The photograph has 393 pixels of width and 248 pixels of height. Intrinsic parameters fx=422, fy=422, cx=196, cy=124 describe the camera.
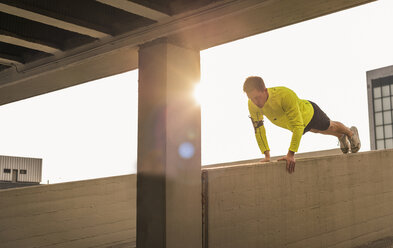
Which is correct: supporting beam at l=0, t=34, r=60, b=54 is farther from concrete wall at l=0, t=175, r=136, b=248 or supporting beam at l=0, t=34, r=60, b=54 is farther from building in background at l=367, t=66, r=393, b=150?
building in background at l=367, t=66, r=393, b=150

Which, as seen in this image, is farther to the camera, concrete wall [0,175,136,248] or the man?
concrete wall [0,175,136,248]

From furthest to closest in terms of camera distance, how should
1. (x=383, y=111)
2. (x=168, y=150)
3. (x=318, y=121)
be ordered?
(x=383, y=111), (x=318, y=121), (x=168, y=150)

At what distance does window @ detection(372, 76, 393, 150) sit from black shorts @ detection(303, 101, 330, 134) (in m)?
27.2

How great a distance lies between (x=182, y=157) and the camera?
4.84 meters

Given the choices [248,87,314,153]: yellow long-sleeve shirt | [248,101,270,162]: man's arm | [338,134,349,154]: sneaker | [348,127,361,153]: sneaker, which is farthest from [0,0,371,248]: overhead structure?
[348,127,361,153]: sneaker

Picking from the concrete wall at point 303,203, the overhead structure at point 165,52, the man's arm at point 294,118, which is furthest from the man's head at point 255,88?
the concrete wall at point 303,203

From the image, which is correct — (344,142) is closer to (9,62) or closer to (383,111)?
(9,62)

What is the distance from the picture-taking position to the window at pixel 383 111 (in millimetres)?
31781

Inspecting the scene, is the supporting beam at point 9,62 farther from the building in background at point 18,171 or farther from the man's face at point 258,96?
the building in background at point 18,171

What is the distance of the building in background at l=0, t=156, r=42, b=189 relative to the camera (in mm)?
40812

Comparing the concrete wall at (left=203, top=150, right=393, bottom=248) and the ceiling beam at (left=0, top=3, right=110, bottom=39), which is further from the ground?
the ceiling beam at (left=0, top=3, right=110, bottom=39)

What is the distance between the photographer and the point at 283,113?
6.03m

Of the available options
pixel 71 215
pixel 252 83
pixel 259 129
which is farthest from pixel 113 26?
pixel 71 215

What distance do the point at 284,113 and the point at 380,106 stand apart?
2958 cm
